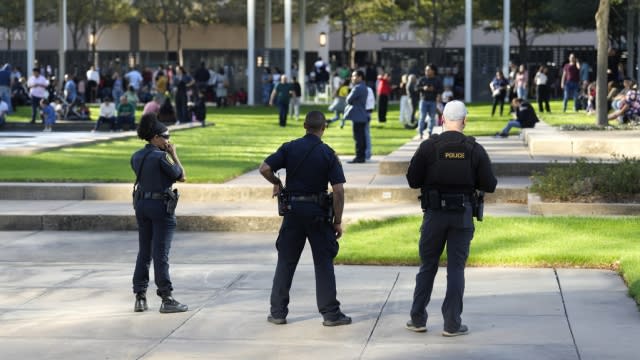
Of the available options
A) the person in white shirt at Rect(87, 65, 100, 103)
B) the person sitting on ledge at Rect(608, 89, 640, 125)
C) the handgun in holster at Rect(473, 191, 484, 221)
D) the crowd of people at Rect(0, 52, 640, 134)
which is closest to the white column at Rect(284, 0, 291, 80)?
the crowd of people at Rect(0, 52, 640, 134)

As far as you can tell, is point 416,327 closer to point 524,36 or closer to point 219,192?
point 219,192

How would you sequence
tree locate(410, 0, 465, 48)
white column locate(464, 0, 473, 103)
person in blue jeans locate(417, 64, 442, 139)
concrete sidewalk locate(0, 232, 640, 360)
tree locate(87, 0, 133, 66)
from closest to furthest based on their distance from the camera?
concrete sidewalk locate(0, 232, 640, 360)
person in blue jeans locate(417, 64, 442, 139)
white column locate(464, 0, 473, 103)
tree locate(87, 0, 133, 66)
tree locate(410, 0, 465, 48)

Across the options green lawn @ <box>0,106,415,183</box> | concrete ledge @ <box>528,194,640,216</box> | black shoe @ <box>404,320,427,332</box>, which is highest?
concrete ledge @ <box>528,194,640,216</box>

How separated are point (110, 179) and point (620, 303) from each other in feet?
37.1

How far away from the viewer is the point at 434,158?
10.0 m

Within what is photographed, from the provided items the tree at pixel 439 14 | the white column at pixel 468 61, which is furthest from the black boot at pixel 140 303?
the tree at pixel 439 14

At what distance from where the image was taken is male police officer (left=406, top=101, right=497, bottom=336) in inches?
394

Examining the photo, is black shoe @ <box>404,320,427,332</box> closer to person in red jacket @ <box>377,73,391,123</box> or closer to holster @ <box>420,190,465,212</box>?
holster @ <box>420,190,465,212</box>

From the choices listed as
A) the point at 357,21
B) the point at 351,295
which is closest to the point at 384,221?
the point at 351,295

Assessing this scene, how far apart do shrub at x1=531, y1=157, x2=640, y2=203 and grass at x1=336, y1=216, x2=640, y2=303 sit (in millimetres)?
941

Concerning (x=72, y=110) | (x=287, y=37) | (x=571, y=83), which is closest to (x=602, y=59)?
(x=571, y=83)

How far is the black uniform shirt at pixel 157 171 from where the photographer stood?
36.8ft

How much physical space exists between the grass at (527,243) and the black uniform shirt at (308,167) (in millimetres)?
3378

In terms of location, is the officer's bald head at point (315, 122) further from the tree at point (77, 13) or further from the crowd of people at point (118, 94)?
the tree at point (77, 13)
